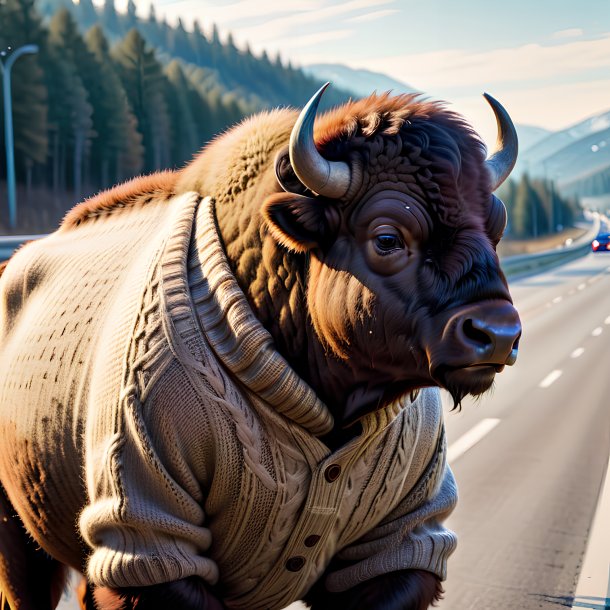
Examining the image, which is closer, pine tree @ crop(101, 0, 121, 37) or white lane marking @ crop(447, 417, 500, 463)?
white lane marking @ crop(447, 417, 500, 463)

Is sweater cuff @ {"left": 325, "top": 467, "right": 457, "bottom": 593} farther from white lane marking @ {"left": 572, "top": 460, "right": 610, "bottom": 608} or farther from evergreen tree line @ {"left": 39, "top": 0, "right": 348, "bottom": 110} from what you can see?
evergreen tree line @ {"left": 39, "top": 0, "right": 348, "bottom": 110}

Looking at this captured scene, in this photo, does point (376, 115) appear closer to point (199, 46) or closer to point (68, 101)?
point (68, 101)

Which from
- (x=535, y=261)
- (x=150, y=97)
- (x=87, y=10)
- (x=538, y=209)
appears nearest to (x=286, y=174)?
(x=535, y=261)

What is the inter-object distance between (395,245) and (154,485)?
2.96ft

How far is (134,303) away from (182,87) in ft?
195

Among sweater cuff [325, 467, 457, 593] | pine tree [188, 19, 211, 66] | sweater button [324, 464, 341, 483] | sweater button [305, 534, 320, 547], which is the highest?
sweater button [324, 464, 341, 483]

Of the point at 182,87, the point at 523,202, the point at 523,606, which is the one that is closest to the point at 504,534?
the point at 523,606

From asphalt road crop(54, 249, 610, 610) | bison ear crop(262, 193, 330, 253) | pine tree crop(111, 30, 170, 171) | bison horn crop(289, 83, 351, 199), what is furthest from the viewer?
pine tree crop(111, 30, 170, 171)

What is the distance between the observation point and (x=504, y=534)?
21.8ft

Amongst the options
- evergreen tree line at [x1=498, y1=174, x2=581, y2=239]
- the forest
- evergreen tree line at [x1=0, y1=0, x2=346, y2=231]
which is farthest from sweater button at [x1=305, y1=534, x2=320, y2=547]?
evergreen tree line at [x1=498, y1=174, x2=581, y2=239]

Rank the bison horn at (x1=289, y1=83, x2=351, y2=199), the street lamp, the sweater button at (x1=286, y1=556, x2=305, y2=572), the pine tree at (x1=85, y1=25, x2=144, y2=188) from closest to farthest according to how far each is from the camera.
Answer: the bison horn at (x1=289, y1=83, x2=351, y2=199)
the sweater button at (x1=286, y1=556, x2=305, y2=572)
the street lamp
the pine tree at (x1=85, y1=25, x2=144, y2=188)

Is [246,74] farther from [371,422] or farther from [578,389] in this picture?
[371,422]

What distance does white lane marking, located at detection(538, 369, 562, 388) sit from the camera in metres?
12.7

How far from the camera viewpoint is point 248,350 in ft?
9.21
